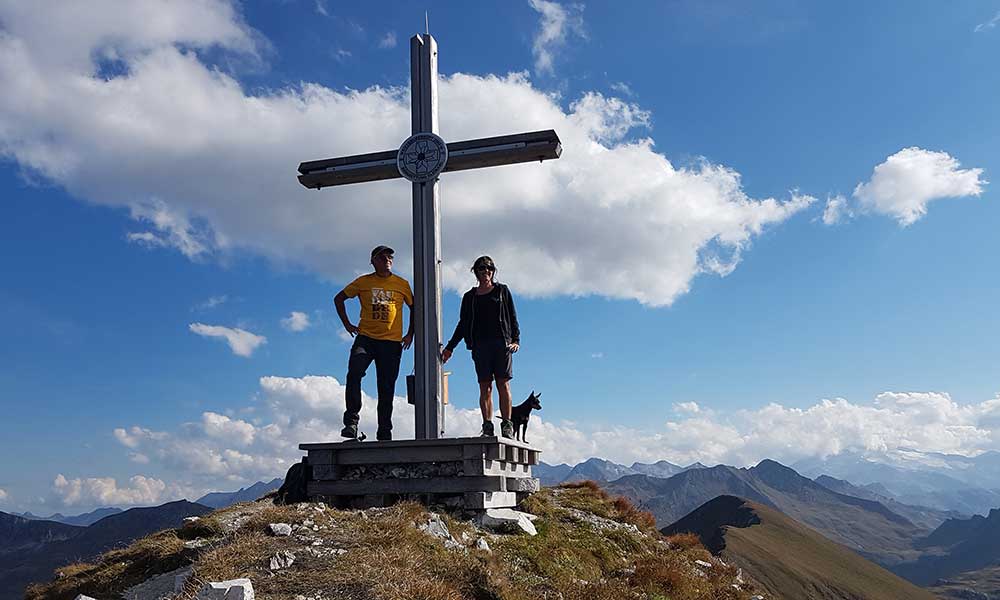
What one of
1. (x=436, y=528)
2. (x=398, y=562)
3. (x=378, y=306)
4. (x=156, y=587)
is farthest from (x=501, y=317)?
(x=156, y=587)

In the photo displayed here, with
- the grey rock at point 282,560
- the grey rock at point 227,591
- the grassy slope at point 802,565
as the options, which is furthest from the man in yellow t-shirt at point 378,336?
the grassy slope at point 802,565

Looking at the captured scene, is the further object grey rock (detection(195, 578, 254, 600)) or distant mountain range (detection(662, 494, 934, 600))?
distant mountain range (detection(662, 494, 934, 600))

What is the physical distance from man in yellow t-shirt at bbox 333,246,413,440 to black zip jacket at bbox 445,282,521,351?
1183 mm

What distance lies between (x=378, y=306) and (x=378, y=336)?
0.52 meters

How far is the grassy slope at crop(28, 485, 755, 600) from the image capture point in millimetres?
7289

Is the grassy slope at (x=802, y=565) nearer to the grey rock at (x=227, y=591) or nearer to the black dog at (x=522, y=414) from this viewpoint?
the black dog at (x=522, y=414)

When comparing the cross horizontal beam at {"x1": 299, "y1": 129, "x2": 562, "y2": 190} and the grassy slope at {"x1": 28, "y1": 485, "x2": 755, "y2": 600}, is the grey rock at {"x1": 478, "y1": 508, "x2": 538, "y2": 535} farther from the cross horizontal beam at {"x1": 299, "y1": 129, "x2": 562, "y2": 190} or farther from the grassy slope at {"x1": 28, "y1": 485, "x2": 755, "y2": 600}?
the cross horizontal beam at {"x1": 299, "y1": 129, "x2": 562, "y2": 190}

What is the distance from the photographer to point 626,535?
14039 millimetres

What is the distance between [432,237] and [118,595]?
7.69 m

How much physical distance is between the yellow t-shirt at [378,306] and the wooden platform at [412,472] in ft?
6.59

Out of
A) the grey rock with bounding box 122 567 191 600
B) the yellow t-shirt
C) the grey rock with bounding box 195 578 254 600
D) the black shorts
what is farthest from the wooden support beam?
the grey rock with bounding box 195 578 254 600

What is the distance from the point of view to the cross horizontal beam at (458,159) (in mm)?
13398

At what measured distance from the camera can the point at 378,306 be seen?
1288 cm

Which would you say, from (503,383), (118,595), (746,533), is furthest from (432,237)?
(746,533)
